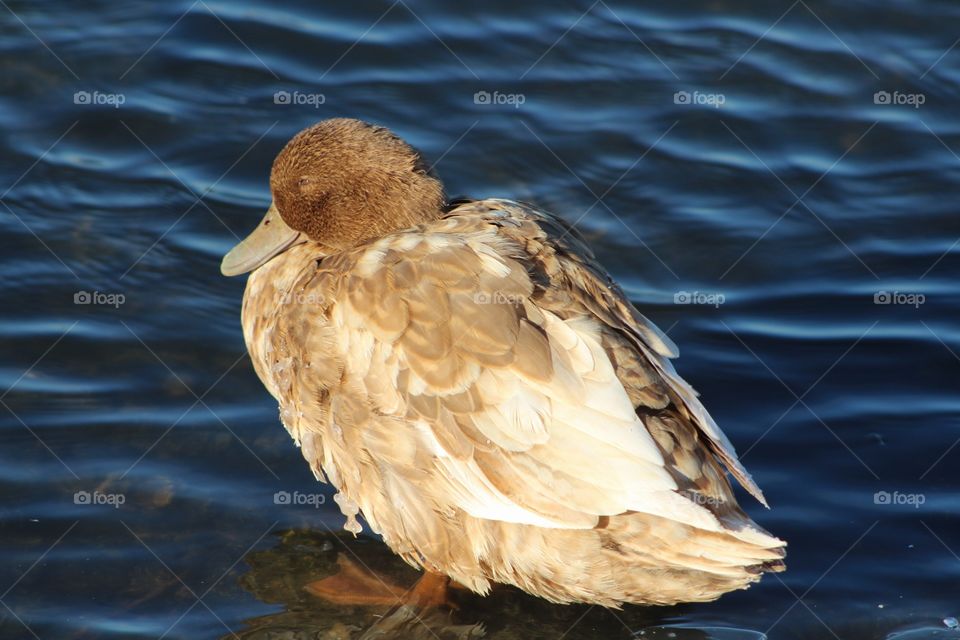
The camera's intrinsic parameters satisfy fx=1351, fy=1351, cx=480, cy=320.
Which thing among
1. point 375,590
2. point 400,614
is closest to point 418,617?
point 400,614

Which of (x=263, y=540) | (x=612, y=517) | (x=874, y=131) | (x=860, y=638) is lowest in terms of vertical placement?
(x=860, y=638)

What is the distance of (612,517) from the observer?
15.0ft

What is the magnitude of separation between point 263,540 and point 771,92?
4.72 meters

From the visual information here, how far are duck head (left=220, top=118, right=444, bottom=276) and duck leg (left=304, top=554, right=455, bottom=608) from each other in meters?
1.34

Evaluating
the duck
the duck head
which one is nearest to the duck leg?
the duck

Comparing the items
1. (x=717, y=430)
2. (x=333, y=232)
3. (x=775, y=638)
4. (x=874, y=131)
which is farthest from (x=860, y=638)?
(x=874, y=131)

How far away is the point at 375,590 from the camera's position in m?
5.27

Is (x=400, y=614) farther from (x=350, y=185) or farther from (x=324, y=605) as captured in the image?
(x=350, y=185)

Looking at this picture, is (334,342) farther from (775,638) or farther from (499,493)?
(775,638)

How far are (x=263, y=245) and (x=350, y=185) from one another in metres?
0.51

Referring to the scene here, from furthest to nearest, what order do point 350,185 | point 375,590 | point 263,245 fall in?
point 263,245 → point 350,185 → point 375,590

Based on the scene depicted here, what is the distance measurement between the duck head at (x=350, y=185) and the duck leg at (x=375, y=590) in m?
1.34

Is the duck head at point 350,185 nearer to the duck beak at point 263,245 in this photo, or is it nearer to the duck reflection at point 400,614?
the duck beak at point 263,245

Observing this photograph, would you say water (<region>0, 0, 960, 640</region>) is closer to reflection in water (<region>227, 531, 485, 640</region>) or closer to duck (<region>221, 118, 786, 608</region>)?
reflection in water (<region>227, 531, 485, 640</region>)
